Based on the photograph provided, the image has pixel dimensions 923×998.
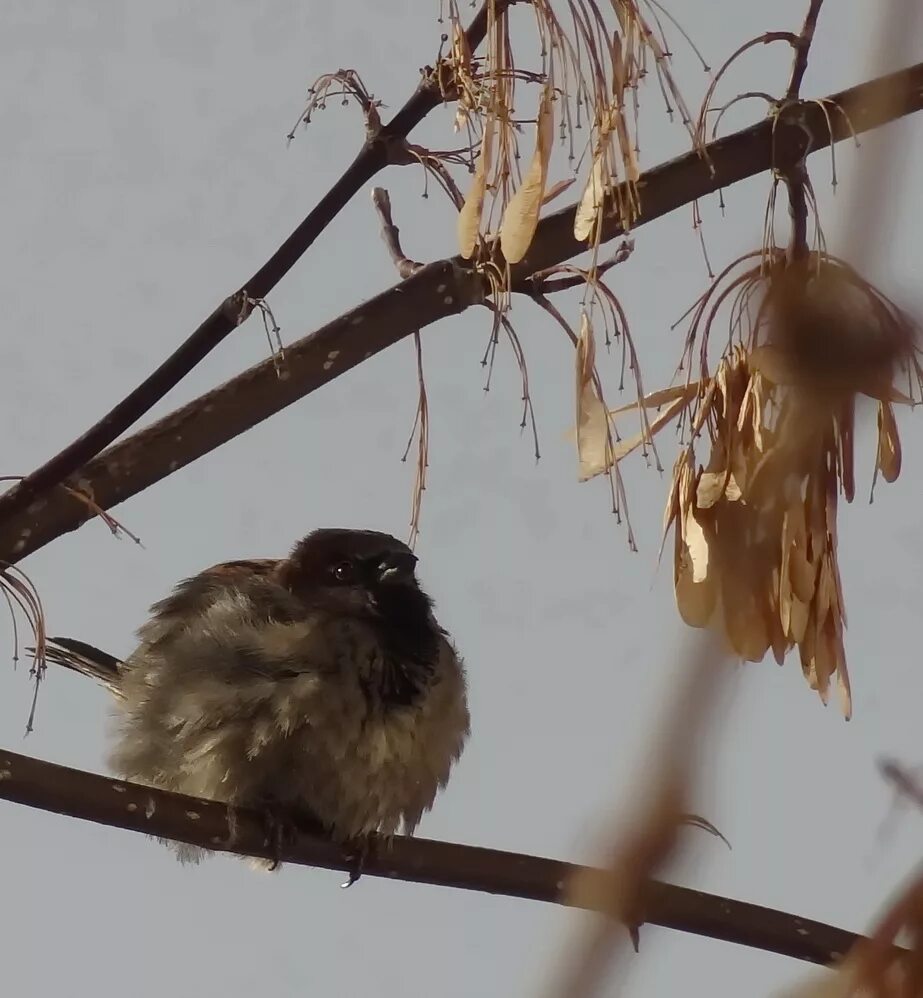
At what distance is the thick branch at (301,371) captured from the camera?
81 cm

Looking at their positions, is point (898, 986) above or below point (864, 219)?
below

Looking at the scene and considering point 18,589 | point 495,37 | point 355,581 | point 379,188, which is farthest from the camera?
point 355,581

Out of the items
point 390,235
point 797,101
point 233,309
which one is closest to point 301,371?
point 233,309

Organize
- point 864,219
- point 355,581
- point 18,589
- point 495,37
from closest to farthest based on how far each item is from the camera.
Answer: point 864,219 < point 495,37 < point 18,589 < point 355,581

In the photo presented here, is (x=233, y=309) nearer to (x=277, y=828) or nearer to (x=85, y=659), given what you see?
(x=277, y=828)

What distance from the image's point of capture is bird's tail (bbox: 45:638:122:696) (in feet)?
4.91

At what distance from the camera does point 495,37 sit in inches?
31.5

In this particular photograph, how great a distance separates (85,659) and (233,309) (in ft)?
2.72

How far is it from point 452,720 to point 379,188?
1.92ft

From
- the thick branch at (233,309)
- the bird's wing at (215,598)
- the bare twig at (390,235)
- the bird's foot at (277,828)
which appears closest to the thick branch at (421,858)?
the bird's foot at (277,828)

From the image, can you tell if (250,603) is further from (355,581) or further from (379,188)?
(379,188)

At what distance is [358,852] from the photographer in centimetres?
126

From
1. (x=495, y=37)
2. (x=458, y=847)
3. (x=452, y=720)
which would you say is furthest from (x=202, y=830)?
(x=495, y=37)

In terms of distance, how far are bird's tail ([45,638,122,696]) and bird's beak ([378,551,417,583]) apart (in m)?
0.31
